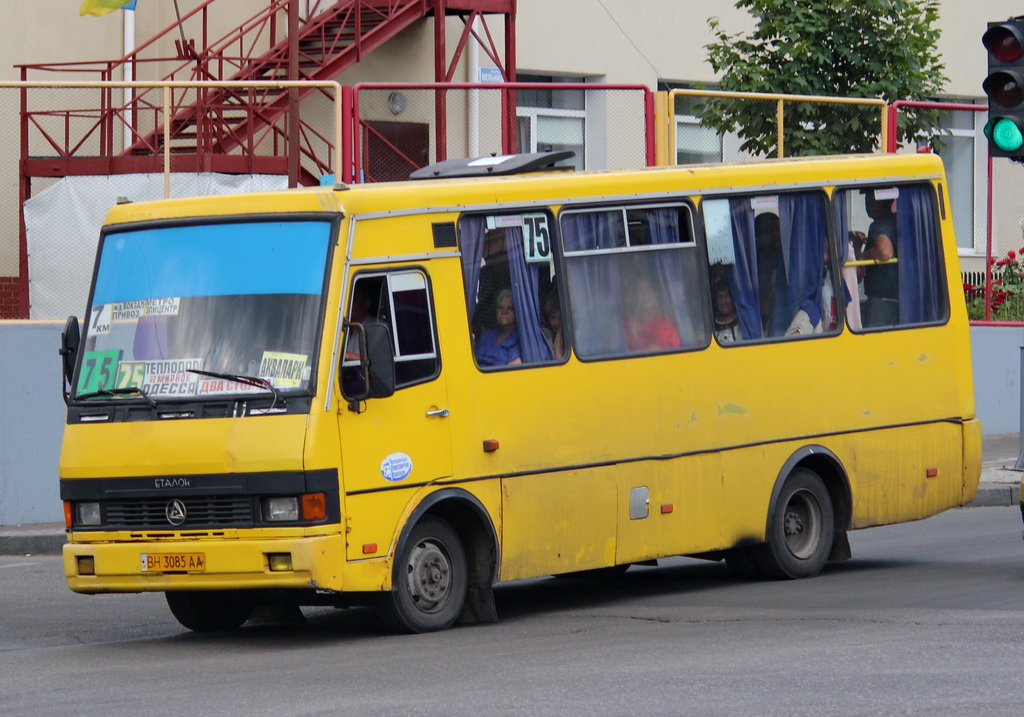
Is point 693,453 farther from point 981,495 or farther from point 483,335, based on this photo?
point 981,495

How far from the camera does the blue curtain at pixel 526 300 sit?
11.6 meters

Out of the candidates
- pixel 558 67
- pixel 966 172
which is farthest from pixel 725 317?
pixel 558 67

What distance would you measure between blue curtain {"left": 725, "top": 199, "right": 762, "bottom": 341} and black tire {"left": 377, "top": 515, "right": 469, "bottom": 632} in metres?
2.96

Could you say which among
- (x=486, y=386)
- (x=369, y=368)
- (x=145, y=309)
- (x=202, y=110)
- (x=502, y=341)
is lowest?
(x=486, y=386)

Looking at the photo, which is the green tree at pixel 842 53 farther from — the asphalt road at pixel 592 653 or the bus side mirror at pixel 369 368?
the bus side mirror at pixel 369 368

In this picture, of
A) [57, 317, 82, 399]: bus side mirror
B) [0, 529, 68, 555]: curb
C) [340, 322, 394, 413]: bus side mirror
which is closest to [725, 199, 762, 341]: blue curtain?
[340, 322, 394, 413]: bus side mirror

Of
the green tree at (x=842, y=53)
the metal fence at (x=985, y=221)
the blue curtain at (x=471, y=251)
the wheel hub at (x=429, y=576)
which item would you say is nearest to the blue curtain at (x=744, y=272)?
the blue curtain at (x=471, y=251)

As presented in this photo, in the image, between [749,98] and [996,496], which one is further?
[749,98]

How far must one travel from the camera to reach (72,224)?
53.9ft

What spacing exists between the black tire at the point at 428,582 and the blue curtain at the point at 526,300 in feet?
4.09

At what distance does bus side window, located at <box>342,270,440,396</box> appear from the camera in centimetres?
1076

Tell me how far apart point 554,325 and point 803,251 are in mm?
2550

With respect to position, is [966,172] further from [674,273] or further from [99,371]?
[99,371]

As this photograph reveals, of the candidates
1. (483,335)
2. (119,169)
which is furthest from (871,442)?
(119,169)
